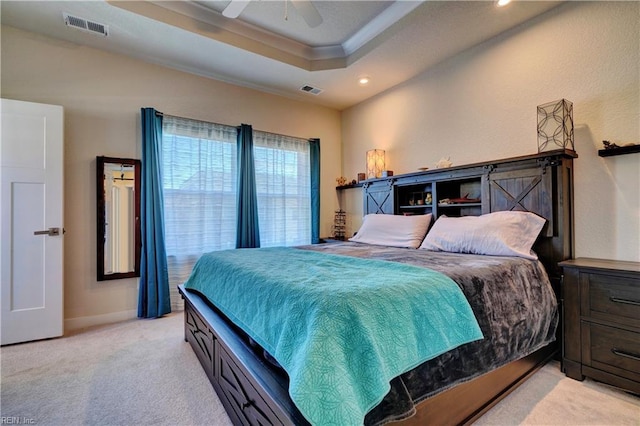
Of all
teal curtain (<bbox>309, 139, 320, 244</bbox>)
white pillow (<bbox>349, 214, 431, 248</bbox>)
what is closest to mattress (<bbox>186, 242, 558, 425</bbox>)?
white pillow (<bbox>349, 214, 431, 248</bbox>)

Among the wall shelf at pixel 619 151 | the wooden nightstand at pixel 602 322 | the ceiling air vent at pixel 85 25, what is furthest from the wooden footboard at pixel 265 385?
the ceiling air vent at pixel 85 25

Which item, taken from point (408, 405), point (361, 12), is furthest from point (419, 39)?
point (408, 405)

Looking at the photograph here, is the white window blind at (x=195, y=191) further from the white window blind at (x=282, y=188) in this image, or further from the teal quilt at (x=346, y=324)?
the teal quilt at (x=346, y=324)

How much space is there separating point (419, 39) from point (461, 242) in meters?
2.08

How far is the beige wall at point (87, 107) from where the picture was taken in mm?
2818

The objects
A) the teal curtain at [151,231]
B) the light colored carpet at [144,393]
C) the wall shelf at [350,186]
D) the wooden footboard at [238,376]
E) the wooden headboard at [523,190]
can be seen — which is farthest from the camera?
the wall shelf at [350,186]

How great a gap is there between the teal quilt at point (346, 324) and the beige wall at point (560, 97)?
1788 mm

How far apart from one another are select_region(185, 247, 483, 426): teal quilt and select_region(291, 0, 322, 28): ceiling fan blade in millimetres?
1884

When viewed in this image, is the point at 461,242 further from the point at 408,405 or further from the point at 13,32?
the point at 13,32

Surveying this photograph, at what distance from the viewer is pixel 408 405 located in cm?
110

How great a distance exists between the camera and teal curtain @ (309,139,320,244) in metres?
4.48

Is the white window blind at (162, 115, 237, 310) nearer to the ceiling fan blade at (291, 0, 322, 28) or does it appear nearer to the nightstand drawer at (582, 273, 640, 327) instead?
the ceiling fan blade at (291, 0, 322, 28)

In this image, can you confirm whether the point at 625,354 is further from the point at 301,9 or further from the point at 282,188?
the point at 282,188

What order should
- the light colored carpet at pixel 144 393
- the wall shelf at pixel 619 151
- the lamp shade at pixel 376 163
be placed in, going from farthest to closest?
1. the lamp shade at pixel 376 163
2. the wall shelf at pixel 619 151
3. the light colored carpet at pixel 144 393
